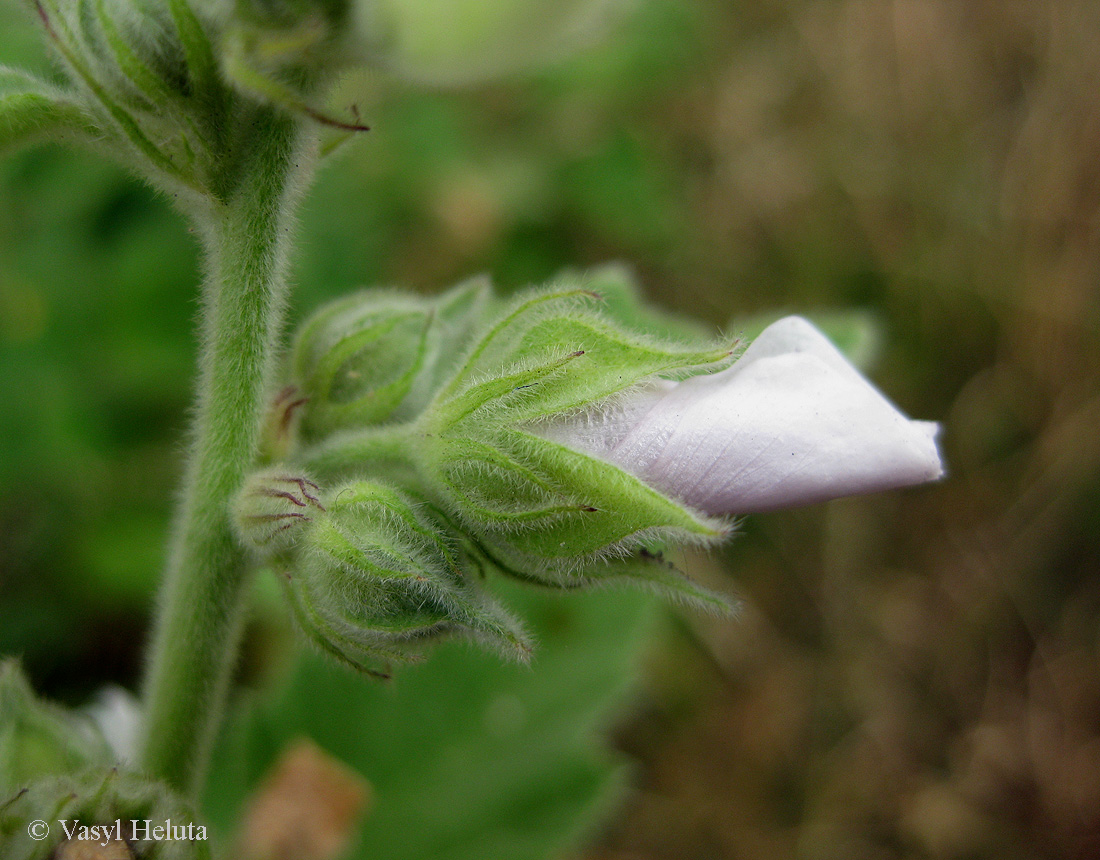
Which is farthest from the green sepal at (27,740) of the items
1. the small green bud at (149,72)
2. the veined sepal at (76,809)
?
the small green bud at (149,72)

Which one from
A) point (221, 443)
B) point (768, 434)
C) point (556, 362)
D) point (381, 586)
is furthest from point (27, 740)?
point (768, 434)

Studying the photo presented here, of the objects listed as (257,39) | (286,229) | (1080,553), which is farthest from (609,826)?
(257,39)

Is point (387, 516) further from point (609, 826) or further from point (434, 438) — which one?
point (609, 826)

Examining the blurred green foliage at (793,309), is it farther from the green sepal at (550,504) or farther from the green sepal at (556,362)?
the green sepal at (550,504)

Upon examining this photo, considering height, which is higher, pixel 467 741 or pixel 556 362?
pixel 556 362

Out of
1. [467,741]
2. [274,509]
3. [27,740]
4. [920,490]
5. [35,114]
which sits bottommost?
[920,490]

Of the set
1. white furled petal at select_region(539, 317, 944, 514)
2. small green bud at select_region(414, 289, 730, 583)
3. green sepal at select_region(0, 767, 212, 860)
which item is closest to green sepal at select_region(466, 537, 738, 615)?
small green bud at select_region(414, 289, 730, 583)

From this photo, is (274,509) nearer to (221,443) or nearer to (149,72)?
(221,443)
